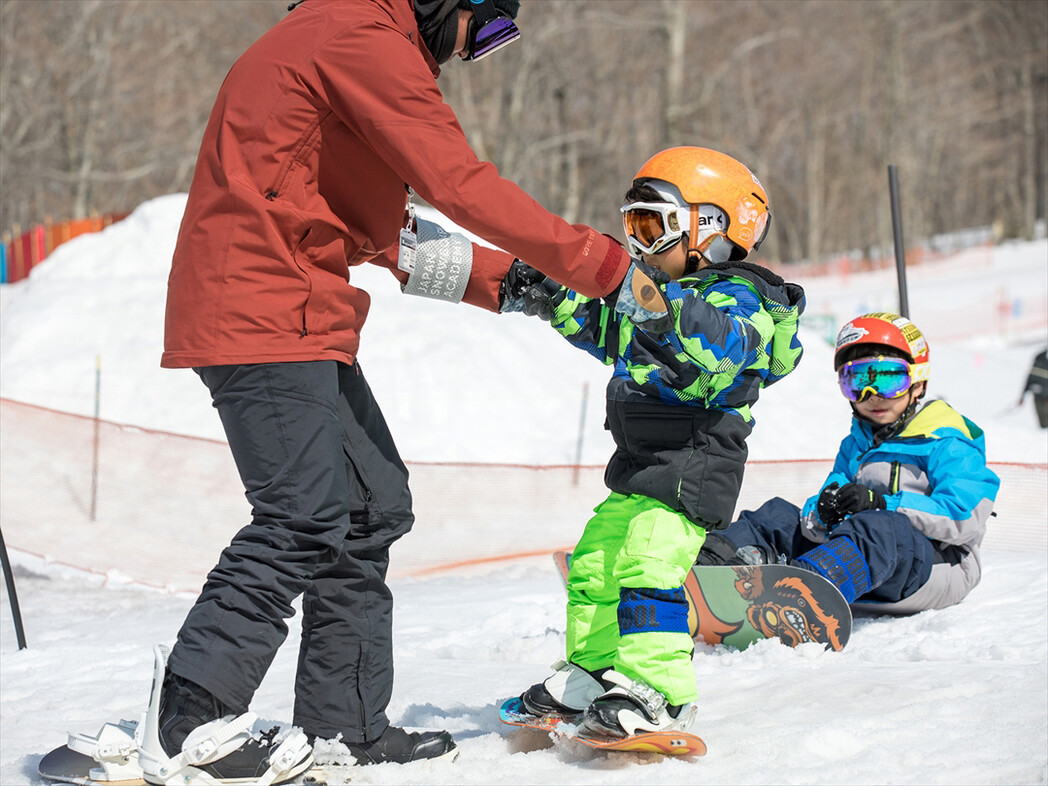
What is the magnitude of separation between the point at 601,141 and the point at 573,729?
95.8ft

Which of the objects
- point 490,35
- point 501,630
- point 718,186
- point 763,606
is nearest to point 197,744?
point 490,35

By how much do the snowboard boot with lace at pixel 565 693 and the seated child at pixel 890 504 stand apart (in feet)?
5.10

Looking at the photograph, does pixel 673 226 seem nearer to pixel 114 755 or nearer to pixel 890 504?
pixel 114 755

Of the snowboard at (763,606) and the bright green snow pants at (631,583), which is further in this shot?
the snowboard at (763,606)

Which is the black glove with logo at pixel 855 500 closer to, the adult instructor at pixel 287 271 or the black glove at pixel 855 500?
the black glove at pixel 855 500

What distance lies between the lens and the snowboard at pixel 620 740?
8.67ft

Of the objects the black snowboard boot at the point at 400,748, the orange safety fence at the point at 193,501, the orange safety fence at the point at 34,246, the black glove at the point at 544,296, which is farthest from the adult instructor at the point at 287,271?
the orange safety fence at the point at 34,246

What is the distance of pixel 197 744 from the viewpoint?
2.36 metres

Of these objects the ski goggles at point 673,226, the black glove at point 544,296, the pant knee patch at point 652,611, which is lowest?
the pant knee patch at point 652,611

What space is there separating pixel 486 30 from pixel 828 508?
2.70m

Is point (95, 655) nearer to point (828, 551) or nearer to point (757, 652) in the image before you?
point (757, 652)

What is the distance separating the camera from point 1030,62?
126 ft

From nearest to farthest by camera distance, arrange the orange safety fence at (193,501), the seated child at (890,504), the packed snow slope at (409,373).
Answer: the seated child at (890,504) < the orange safety fence at (193,501) < the packed snow slope at (409,373)

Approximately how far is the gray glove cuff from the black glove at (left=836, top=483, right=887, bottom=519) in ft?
7.46
